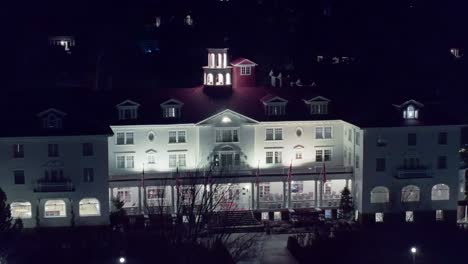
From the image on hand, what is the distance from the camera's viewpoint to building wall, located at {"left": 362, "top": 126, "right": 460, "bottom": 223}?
5184 centimetres

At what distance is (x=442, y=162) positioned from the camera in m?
52.9

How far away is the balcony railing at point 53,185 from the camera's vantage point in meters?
48.7

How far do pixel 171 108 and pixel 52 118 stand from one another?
8726 millimetres

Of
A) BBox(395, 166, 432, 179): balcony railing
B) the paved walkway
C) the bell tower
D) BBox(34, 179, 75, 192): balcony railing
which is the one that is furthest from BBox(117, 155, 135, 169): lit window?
BBox(395, 166, 432, 179): balcony railing

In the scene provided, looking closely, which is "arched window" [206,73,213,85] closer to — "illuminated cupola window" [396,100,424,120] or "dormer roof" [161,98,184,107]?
"dormer roof" [161,98,184,107]

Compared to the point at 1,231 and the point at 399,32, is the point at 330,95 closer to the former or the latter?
the point at 1,231

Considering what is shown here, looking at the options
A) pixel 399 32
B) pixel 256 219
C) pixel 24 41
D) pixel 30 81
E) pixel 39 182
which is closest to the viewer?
pixel 39 182

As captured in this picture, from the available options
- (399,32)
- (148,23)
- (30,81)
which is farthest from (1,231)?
(399,32)

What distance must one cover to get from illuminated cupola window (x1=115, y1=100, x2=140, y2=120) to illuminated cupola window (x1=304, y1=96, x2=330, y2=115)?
12.8 meters

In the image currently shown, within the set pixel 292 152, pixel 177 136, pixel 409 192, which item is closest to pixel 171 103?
pixel 177 136

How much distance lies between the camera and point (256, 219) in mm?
52031

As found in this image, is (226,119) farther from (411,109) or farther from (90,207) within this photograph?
(411,109)

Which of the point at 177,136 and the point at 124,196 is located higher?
the point at 177,136

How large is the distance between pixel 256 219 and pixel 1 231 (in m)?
18.4
